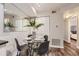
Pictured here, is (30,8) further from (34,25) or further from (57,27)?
(57,27)

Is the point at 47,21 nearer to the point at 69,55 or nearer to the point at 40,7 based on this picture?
the point at 40,7

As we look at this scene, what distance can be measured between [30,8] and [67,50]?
98 cm

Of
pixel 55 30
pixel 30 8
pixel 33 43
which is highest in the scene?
pixel 30 8

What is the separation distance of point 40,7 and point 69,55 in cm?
98

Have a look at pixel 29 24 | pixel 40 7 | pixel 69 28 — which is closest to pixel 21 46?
pixel 29 24

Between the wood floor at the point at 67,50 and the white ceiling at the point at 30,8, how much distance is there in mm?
648

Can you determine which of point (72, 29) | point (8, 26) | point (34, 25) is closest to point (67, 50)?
point (72, 29)

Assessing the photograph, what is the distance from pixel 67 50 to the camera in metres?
2.03

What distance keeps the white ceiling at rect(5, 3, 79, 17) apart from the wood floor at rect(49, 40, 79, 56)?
0.65 metres

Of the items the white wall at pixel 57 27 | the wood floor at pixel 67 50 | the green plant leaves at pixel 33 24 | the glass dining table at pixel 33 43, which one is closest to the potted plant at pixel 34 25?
the green plant leaves at pixel 33 24

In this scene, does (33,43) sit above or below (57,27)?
below

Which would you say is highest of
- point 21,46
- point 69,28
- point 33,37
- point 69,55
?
point 69,28

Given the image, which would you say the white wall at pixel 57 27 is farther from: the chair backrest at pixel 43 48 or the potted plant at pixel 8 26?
the potted plant at pixel 8 26

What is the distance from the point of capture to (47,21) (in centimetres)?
208
